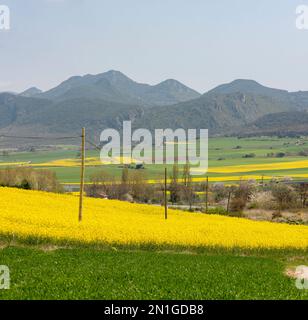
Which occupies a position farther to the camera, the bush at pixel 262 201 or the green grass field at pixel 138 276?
the bush at pixel 262 201

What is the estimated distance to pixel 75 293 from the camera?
18.6 m

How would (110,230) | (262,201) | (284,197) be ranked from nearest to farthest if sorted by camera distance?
(110,230), (284,197), (262,201)

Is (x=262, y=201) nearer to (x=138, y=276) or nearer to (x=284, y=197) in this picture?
(x=284, y=197)

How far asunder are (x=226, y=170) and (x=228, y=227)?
379 feet

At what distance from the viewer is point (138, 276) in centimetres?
2320

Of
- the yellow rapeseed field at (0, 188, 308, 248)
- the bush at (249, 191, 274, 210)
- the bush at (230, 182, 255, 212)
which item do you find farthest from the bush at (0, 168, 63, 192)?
the yellow rapeseed field at (0, 188, 308, 248)

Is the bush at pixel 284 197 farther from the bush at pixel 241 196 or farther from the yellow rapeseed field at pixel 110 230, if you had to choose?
the yellow rapeseed field at pixel 110 230

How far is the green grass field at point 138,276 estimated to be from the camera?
19188mm

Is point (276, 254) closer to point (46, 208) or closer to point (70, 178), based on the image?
point (46, 208)

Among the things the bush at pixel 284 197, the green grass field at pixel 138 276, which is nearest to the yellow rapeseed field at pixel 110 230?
the green grass field at pixel 138 276

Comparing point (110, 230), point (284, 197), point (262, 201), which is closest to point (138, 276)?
point (110, 230)

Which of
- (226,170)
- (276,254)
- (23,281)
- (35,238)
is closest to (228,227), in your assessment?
(276,254)

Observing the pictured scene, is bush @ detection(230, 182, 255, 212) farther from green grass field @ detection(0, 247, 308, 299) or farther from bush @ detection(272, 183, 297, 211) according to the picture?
green grass field @ detection(0, 247, 308, 299)

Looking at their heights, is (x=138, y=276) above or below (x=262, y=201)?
above
